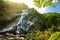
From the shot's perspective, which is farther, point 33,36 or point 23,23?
point 23,23

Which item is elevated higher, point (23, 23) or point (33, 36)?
point (23, 23)

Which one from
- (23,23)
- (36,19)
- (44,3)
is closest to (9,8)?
(23,23)

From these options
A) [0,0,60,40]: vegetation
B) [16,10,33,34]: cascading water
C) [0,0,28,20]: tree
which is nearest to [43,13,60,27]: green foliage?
[0,0,60,40]: vegetation

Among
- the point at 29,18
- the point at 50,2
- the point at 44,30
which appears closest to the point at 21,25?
the point at 29,18

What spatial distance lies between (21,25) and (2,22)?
38 centimetres

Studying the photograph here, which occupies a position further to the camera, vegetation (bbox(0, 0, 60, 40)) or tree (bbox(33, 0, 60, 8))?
tree (bbox(33, 0, 60, 8))

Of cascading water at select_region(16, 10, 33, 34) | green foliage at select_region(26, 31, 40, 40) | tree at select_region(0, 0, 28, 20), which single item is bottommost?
green foliage at select_region(26, 31, 40, 40)

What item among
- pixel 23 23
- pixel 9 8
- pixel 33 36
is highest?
pixel 9 8

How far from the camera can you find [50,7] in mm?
4145

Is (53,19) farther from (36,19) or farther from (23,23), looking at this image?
(23,23)

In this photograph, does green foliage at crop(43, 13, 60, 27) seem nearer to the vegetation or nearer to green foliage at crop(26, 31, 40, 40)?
the vegetation

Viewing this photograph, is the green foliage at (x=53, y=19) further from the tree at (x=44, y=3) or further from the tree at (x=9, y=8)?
the tree at (x=9, y=8)

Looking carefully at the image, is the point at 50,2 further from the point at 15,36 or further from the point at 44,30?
the point at 15,36

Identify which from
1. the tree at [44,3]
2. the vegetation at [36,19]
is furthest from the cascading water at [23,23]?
the tree at [44,3]
